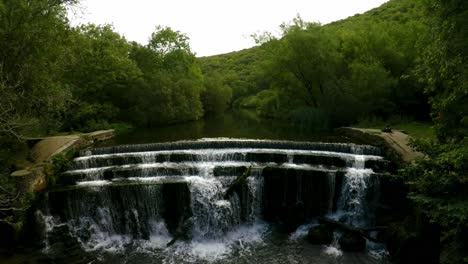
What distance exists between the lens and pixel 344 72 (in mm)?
26625

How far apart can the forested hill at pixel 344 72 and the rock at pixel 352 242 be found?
13.1 meters

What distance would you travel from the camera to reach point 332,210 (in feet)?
40.6

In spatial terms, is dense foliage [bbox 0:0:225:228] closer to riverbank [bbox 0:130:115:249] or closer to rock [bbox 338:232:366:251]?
riverbank [bbox 0:130:115:249]

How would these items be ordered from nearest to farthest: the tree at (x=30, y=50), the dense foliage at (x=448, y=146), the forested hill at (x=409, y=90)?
the dense foliage at (x=448, y=146) < the forested hill at (x=409, y=90) < the tree at (x=30, y=50)

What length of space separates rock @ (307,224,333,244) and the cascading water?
1.02 meters

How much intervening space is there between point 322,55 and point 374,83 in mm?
5359

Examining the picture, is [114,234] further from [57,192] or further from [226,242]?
[226,242]

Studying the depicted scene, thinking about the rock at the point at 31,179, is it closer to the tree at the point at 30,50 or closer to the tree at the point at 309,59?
the tree at the point at 30,50

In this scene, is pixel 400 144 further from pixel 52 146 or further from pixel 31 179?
pixel 52 146

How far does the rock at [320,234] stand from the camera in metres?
10.7

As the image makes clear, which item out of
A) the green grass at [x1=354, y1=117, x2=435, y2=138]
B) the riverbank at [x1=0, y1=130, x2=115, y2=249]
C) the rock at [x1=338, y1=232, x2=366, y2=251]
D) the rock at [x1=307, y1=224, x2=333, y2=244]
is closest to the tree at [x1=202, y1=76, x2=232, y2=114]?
the green grass at [x1=354, y1=117, x2=435, y2=138]

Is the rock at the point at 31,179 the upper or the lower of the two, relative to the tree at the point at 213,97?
lower

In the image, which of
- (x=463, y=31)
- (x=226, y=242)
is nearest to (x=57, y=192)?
(x=226, y=242)

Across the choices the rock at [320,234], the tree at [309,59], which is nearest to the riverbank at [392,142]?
the rock at [320,234]
